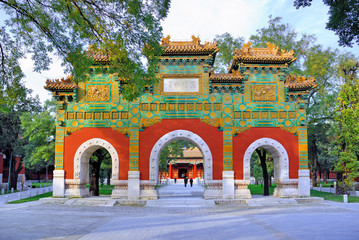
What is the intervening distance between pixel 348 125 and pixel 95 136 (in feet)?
Result: 50.6

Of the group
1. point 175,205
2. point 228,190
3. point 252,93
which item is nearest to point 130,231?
point 175,205

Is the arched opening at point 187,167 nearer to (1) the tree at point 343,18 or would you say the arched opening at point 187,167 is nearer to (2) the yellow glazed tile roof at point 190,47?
(2) the yellow glazed tile roof at point 190,47

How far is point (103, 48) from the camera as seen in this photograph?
10.6 m

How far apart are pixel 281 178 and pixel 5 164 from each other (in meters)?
30.6

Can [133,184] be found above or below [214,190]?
above

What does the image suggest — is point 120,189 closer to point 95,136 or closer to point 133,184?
point 133,184

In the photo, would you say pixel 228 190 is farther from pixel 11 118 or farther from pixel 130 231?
pixel 11 118

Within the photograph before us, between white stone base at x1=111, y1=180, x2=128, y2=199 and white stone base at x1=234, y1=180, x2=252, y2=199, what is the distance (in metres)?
5.70

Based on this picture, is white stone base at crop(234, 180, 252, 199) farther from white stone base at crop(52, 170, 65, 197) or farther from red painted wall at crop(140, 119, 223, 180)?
white stone base at crop(52, 170, 65, 197)

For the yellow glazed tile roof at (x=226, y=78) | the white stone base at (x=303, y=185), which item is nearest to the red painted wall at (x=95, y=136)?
the yellow glazed tile roof at (x=226, y=78)

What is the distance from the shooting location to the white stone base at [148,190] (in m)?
16.9

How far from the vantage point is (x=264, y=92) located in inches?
697

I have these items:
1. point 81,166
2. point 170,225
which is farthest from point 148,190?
point 170,225

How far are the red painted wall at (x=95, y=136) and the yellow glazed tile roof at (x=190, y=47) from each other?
516cm
